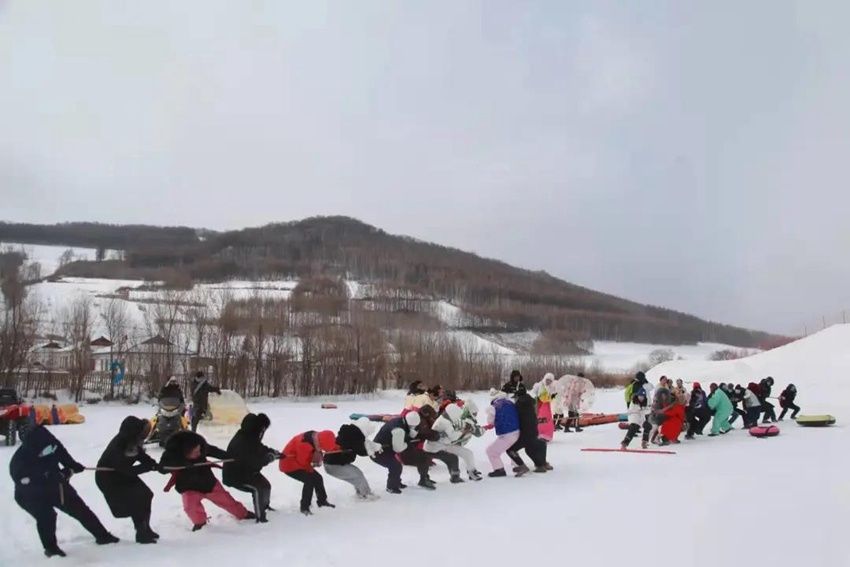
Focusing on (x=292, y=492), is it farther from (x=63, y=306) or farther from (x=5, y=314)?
(x=63, y=306)

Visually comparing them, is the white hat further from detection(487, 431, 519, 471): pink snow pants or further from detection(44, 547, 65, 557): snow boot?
detection(44, 547, 65, 557): snow boot

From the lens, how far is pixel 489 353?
57.3 m

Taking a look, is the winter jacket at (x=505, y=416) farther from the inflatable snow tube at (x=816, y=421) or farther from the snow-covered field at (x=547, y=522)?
the inflatable snow tube at (x=816, y=421)

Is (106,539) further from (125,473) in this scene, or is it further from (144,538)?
(125,473)

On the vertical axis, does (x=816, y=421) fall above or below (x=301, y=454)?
below

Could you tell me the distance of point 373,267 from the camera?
352ft

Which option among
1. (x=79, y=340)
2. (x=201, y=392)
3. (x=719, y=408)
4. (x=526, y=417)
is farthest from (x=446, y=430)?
(x=79, y=340)

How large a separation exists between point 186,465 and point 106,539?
1.02 metres

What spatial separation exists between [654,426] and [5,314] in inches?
1268

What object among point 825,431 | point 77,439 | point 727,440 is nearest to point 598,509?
point 727,440

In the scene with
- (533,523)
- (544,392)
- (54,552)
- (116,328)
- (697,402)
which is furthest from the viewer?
(116,328)

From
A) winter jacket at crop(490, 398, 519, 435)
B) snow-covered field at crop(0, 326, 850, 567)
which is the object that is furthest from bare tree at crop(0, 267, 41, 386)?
winter jacket at crop(490, 398, 519, 435)

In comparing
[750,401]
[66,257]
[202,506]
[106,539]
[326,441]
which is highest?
[66,257]

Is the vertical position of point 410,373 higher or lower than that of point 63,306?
lower
